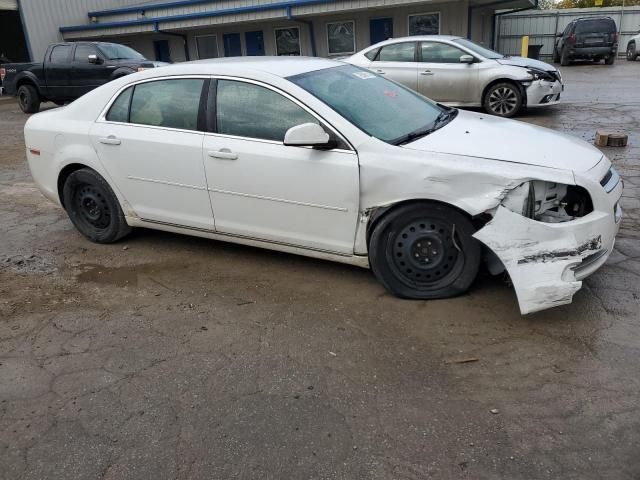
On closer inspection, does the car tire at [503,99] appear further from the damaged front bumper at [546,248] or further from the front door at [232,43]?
the front door at [232,43]

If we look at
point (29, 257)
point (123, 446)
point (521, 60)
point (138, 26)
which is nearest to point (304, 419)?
point (123, 446)

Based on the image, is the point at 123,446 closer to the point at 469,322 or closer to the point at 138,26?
the point at 469,322

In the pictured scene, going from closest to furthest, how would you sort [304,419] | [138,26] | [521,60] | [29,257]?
[304,419]
[29,257]
[521,60]
[138,26]

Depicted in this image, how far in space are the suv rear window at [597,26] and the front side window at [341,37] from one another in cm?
823

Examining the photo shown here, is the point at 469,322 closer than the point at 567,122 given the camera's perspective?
Yes

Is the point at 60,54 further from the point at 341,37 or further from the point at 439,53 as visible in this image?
the point at 341,37

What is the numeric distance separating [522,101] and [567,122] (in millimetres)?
894

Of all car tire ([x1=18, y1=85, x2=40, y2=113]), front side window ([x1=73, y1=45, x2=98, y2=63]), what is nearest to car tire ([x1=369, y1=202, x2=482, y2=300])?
front side window ([x1=73, y1=45, x2=98, y2=63])

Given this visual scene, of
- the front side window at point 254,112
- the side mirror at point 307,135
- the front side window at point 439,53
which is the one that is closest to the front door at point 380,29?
the front side window at point 439,53

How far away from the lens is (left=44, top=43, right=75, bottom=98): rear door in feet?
49.1

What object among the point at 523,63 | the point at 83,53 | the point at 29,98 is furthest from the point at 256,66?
the point at 29,98

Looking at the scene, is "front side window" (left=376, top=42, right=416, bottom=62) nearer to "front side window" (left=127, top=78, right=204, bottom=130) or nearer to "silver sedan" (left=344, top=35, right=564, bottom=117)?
"silver sedan" (left=344, top=35, right=564, bottom=117)

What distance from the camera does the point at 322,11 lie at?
20.3 m

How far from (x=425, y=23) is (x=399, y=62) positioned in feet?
35.8
